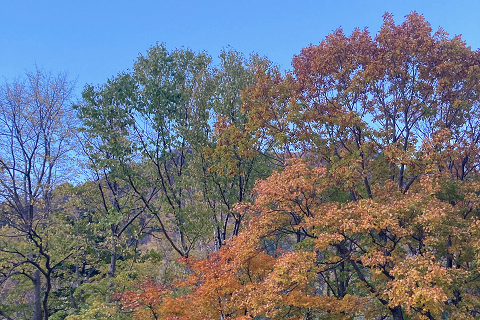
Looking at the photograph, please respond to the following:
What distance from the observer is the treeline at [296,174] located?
8.23m

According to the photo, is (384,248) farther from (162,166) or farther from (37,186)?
(37,186)

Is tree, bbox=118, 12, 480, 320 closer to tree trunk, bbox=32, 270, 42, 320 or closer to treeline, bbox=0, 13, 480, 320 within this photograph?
treeline, bbox=0, 13, 480, 320

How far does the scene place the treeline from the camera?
8.23m

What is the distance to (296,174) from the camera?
8.34 meters

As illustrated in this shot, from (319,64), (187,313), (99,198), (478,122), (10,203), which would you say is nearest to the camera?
(187,313)

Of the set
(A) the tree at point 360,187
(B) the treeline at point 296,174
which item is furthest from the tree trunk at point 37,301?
(A) the tree at point 360,187

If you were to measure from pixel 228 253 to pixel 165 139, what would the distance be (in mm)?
5105

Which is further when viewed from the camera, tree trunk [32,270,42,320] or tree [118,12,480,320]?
tree trunk [32,270,42,320]

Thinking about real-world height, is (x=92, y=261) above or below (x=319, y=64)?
below

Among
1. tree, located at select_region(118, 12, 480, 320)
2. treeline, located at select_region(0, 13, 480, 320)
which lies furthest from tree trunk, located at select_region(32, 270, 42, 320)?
tree, located at select_region(118, 12, 480, 320)

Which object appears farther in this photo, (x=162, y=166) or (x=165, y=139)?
(x=162, y=166)

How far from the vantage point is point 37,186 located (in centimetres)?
1290

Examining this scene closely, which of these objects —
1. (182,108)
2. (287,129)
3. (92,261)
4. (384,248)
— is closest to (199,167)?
(182,108)

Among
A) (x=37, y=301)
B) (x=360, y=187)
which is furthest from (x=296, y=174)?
(x=37, y=301)
